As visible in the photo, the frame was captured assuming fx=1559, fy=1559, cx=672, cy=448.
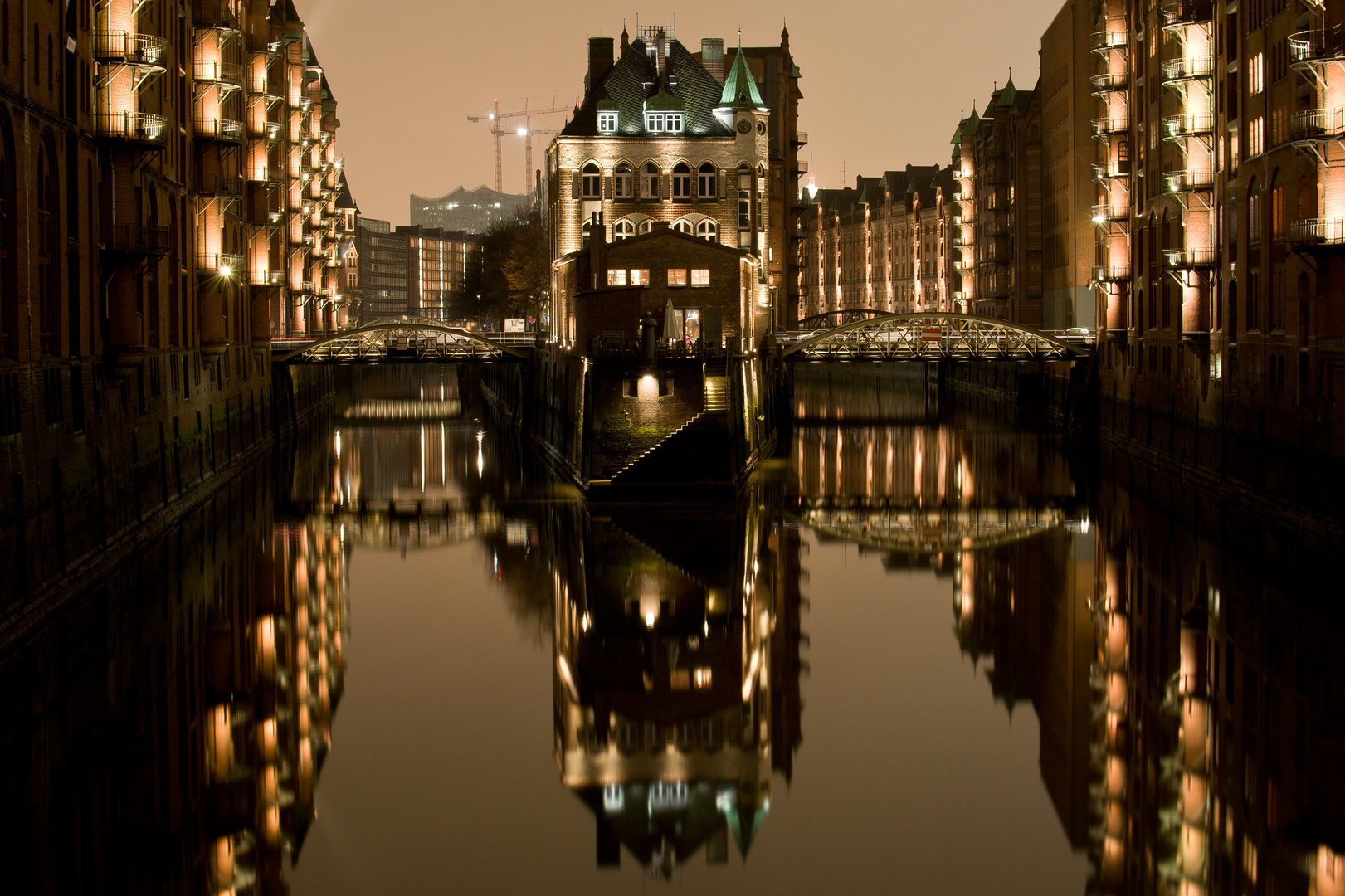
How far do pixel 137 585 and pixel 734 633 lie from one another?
33.0 feet

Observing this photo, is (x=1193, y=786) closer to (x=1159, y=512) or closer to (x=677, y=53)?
(x=1159, y=512)

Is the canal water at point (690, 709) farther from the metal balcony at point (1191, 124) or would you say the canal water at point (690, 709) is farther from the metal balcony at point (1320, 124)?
the metal balcony at point (1191, 124)

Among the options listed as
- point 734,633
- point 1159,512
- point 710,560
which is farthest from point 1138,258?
point 734,633

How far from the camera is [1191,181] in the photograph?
4250 cm

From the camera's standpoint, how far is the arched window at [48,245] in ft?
87.4

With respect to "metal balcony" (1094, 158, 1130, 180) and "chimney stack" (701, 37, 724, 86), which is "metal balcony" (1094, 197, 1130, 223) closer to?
"metal balcony" (1094, 158, 1130, 180)

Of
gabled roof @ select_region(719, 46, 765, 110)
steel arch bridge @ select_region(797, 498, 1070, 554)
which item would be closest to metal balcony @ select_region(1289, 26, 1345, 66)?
steel arch bridge @ select_region(797, 498, 1070, 554)

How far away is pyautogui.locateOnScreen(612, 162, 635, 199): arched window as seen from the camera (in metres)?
61.4

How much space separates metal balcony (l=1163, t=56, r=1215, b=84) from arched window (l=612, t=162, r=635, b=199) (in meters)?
23.5

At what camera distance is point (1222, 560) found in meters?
29.2

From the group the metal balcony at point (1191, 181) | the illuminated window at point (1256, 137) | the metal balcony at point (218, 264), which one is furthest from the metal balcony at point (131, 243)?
the metal balcony at point (1191, 181)

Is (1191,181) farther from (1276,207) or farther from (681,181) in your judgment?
(681,181)

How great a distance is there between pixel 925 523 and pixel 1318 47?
1347 centimetres

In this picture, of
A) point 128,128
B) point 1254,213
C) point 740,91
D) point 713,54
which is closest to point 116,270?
point 128,128
